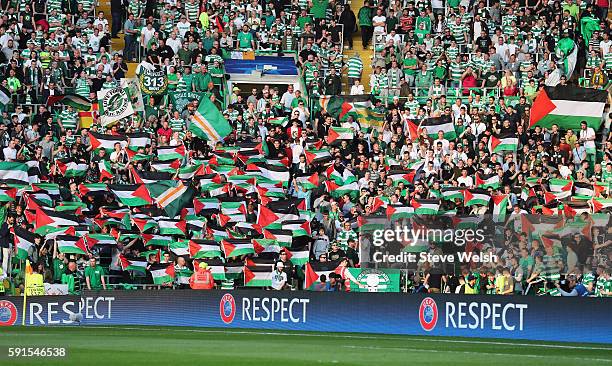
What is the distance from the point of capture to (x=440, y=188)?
36875 millimetres

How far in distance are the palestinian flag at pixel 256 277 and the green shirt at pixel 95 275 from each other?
3.84m

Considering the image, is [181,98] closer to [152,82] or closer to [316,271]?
[152,82]

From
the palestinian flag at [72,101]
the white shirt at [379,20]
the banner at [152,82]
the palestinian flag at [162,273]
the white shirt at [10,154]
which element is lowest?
the palestinian flag at [162,273]

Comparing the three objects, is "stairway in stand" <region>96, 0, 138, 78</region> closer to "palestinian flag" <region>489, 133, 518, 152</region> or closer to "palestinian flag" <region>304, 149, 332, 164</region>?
"palestinian flag" <region>304, 149, 332, 164</region>

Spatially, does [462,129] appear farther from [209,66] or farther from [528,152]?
[209,66]

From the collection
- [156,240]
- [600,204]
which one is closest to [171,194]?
[156,240]

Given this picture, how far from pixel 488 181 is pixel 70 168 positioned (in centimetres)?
1186

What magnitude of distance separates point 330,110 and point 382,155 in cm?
342

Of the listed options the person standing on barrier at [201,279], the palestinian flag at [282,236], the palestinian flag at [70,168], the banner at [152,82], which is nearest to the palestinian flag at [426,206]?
the palestinian flag at [282,236]

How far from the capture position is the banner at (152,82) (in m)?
42.2

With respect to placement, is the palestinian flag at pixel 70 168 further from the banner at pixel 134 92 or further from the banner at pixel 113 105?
the banner at pixel 134 92

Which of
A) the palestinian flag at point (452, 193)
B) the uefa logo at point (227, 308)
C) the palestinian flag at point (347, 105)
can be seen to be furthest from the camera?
the palestinian flag at point (347, 105)

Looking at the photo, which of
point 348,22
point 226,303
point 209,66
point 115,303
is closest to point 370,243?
point 226,303

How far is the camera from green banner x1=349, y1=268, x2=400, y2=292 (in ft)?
103
